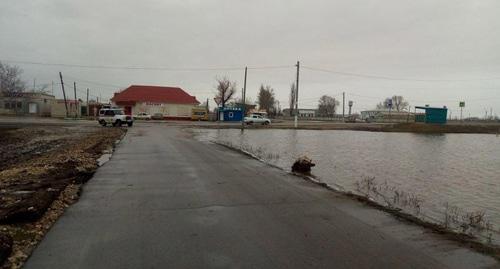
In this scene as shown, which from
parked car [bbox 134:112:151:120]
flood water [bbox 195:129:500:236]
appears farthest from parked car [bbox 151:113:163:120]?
flood water [bbox 195:129:500:236]

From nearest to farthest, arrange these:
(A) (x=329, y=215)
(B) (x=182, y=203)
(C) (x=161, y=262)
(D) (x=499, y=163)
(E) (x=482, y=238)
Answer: (C) (x=161, y=262) → (E) (x=482, y=238) → (A) (x=329, y=215) → (B) (x=182, y=203) → (D) (x=499, y=163)

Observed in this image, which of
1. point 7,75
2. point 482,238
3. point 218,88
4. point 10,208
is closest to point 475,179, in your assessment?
point 482,238

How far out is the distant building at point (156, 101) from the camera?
255ft

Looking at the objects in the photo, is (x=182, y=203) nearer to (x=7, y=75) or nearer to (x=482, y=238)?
(x=482, y=238)

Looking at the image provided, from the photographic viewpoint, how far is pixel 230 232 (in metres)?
6.68

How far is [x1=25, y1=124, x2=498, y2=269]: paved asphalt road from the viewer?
5.44 metres

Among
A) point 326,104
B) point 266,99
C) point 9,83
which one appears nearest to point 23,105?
point 9,83

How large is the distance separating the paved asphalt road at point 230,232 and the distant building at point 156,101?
225ft

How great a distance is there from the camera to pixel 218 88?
101 meters

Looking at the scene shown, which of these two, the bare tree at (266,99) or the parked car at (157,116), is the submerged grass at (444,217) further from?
the bare tree at (266,99)

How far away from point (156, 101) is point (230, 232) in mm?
73913

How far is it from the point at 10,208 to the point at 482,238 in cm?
774

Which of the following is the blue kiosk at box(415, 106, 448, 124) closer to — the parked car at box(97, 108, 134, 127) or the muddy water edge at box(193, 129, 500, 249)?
the parked car at box(97, 108, 134, 127)

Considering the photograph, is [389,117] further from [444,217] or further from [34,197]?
[34,197]
